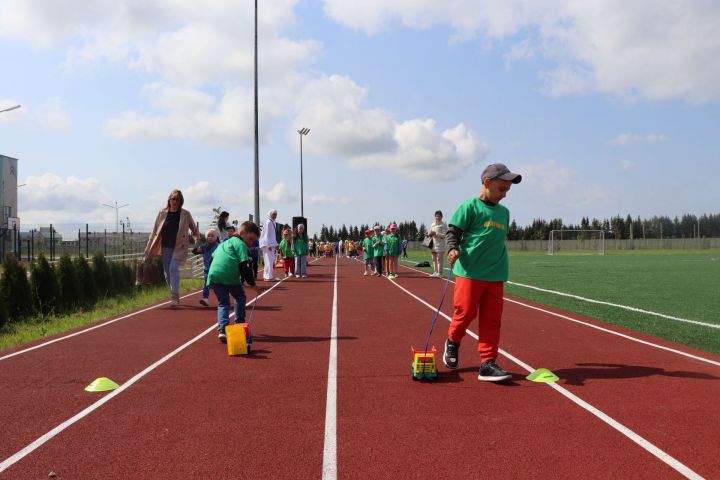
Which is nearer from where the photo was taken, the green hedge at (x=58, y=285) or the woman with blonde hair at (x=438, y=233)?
the green hedge at (x=58, y=285)

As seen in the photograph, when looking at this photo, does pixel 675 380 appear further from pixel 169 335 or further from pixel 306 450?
pixel 169 335

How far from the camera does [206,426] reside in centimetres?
420

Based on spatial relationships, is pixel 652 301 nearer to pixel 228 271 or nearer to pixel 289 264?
pixel 228 271

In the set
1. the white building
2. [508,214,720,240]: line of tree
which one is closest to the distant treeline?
[508,214,720,240]: line of tree

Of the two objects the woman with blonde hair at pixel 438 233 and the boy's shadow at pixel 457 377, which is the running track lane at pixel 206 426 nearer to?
the boy's shadow at pixel 457 377

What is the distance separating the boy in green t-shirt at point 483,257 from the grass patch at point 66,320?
6.49 m

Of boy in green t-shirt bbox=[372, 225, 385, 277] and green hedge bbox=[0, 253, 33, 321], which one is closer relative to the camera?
green hedge bbox=[0, 253, 33, 321]

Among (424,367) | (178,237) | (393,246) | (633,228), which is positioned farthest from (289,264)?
(633,228)

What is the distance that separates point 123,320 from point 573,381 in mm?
7537

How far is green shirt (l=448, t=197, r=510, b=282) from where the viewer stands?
5.58 meters

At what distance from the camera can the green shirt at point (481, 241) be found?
18.3ft

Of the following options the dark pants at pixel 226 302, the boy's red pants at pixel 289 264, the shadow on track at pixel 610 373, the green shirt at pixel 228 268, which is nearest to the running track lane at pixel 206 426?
the dark pants at pixel 226 302

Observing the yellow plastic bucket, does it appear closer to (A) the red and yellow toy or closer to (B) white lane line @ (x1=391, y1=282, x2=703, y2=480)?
(A) the red and yellow toy

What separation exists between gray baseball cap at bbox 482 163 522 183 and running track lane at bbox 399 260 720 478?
2.04 meters
